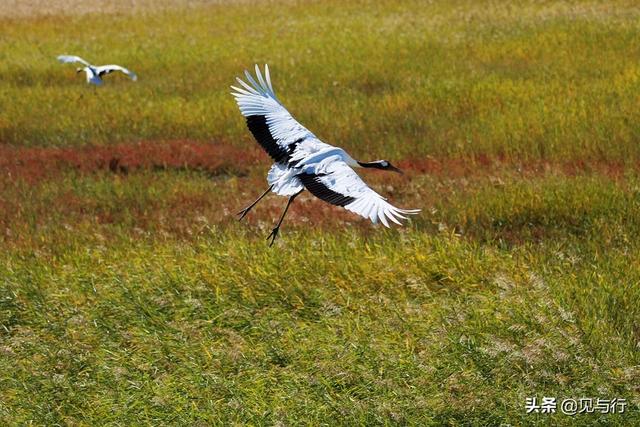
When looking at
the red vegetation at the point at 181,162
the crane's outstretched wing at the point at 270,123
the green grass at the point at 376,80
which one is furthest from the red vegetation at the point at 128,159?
the crane's outstretched wing at the point at 270,123

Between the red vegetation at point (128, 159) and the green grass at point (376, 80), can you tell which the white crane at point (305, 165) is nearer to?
the red vegetation at point (128, 159)

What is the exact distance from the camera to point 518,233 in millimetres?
8289

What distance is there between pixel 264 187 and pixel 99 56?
9939 millimetres

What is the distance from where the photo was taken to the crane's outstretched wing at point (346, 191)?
17.7 ft

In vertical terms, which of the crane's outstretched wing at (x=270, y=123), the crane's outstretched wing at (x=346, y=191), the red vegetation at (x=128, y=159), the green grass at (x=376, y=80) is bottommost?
the red vegetation at (x=128, y=159)

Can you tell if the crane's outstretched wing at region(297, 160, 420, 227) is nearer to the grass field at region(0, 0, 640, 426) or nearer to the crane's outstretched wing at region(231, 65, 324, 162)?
the crane's outstretched wing at region(231, 65, 324, 162)

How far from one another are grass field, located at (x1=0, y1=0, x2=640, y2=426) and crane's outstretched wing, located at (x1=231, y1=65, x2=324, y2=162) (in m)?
0.94

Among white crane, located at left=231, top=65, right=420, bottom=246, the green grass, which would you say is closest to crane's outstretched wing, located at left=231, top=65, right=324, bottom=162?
white crane, located at left=231, top=65, right=420, bottom=246

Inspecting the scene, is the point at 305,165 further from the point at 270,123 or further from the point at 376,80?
the point at 376,80

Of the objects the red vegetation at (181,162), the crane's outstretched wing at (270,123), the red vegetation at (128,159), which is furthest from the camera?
the red vegetation at (128,159)

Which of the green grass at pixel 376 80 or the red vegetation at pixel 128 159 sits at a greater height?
the green grass at pixel 376 80

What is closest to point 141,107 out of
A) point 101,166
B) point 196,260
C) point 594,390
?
point 101,166

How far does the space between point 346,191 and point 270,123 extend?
137 cm

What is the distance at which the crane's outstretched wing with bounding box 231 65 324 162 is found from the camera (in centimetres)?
676
